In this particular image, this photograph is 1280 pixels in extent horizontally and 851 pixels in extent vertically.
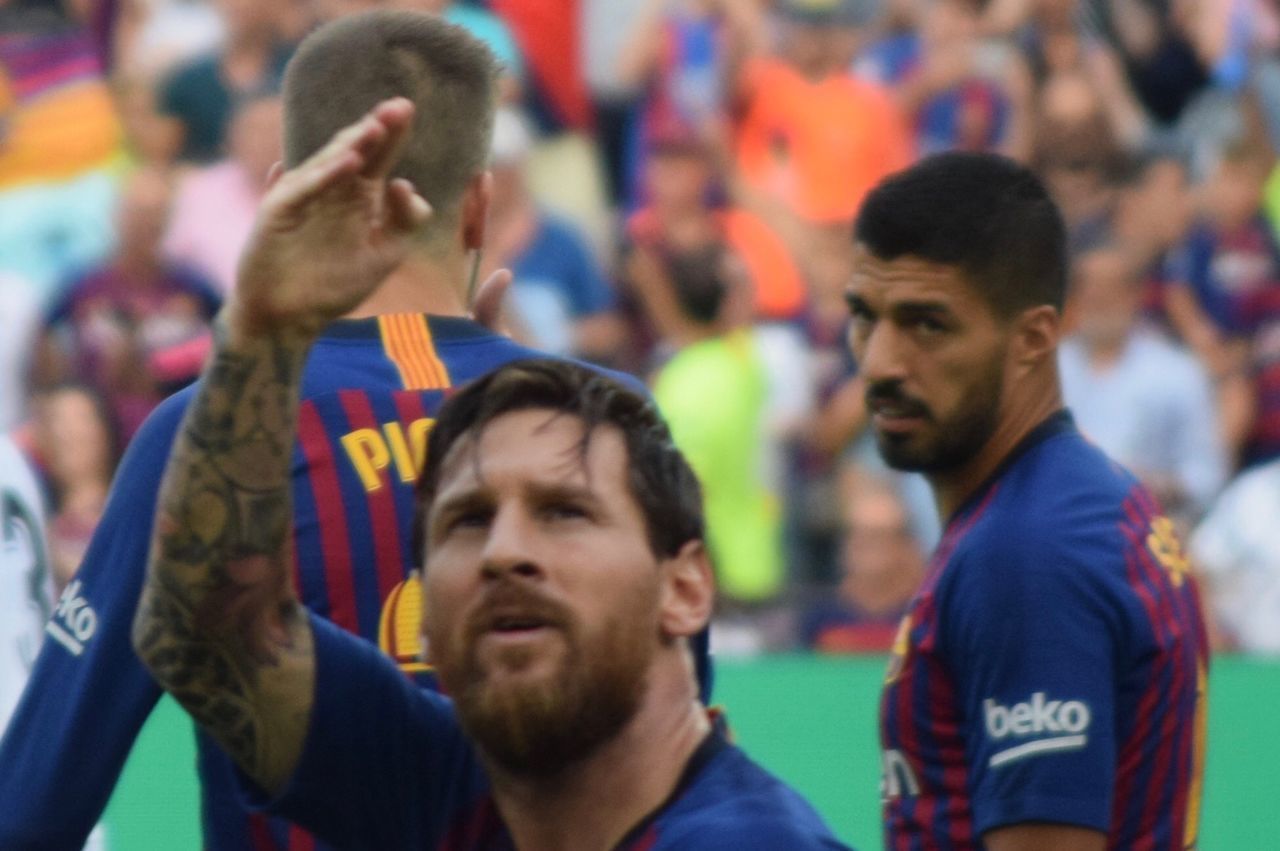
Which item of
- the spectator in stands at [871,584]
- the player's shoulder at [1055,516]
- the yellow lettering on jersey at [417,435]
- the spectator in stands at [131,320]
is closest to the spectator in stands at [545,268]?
the spectator in stands at [131,320]

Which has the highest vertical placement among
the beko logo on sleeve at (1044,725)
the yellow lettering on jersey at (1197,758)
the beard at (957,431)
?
the beard at (957,431)

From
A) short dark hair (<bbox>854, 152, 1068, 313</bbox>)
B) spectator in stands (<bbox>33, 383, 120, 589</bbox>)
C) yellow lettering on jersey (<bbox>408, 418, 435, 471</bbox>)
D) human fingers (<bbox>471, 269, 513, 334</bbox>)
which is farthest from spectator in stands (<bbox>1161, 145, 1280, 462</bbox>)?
yellow lettering on jersey (<bbox>408, 418, 435, 471</bbox>)

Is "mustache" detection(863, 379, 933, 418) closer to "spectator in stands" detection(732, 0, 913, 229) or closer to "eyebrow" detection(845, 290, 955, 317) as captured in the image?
"eyebrow" detection(845, 290, 955, 317)

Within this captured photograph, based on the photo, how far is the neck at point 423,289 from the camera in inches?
109

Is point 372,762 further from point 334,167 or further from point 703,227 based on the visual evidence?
point 703,227

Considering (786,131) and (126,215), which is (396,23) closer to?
(126,215)

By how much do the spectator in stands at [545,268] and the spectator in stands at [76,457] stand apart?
1.46 meters

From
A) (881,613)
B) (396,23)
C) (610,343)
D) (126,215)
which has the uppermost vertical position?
(396,23)

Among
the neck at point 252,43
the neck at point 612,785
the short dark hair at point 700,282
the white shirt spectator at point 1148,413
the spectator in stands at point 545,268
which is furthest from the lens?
the neck at point 252,43

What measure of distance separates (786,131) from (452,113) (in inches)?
259

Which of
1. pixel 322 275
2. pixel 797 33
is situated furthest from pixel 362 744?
pixel 797 33

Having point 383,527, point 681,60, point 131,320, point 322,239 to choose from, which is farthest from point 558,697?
point 681,60

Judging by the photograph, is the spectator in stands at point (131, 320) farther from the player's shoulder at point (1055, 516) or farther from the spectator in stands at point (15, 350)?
the player's shoulder at point (1055, 516)

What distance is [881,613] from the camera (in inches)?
282
